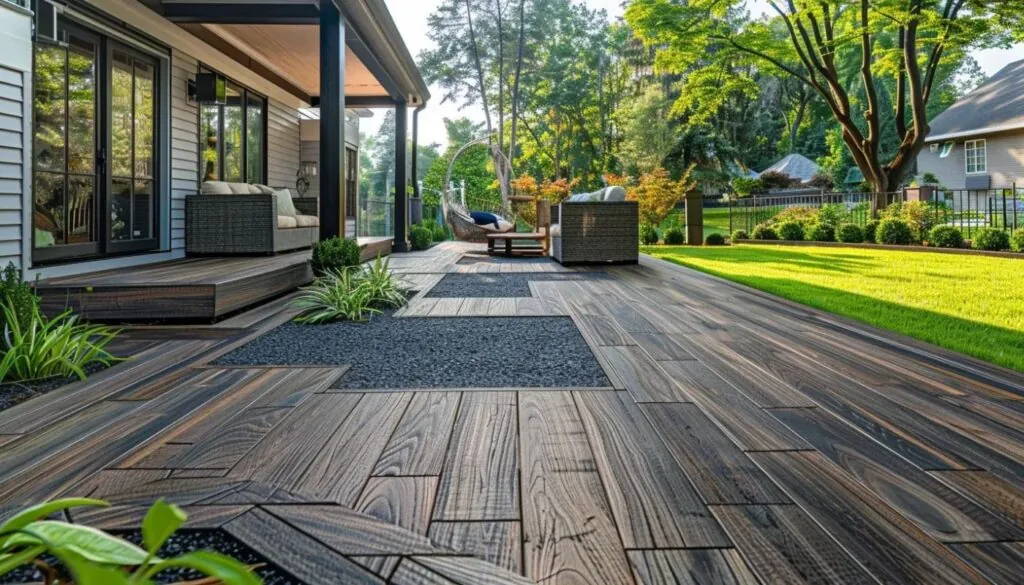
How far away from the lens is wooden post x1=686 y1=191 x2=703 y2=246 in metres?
13.0

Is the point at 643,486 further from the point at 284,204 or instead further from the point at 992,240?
the point at 992,240

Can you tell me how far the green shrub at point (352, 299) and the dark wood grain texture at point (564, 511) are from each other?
7.68 ft

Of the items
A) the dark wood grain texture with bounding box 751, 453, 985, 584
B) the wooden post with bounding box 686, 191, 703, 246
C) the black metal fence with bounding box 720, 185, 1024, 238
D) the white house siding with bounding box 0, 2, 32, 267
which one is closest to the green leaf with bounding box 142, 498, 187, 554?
the dark wood grain texture with bounding box 751, 453, 985, 584

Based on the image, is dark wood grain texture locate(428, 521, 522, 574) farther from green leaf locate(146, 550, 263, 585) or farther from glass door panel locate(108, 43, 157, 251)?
glass door panel locate(108, 43, 157, 251)

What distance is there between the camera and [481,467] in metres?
1.57

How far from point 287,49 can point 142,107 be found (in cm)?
194

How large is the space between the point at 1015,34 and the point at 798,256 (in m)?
7.82

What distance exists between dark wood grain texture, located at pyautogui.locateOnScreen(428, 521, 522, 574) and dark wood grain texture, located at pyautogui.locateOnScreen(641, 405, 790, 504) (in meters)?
0.44

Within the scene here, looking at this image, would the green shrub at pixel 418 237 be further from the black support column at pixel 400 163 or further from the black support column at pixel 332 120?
the black support column at pixel 332 120

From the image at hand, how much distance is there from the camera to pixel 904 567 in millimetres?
1101

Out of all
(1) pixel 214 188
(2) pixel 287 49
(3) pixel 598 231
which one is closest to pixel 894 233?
(3) pixel 598 231

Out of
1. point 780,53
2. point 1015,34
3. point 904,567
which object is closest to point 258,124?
point 904,567

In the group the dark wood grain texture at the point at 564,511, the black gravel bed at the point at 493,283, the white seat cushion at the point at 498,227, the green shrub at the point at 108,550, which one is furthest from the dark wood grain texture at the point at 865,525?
the white seat cushion at the point at 498,227

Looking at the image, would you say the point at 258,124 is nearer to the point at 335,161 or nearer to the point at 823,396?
the point at 335,161
